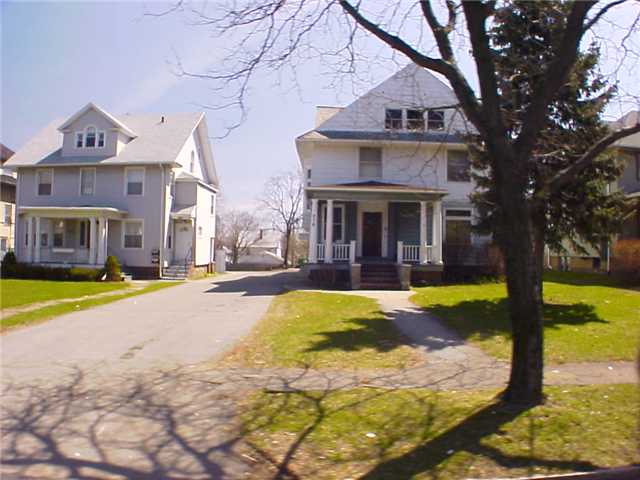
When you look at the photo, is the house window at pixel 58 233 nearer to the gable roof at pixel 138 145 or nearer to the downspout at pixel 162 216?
the gable roof at pixel 138 145

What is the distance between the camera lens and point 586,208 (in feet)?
45.4

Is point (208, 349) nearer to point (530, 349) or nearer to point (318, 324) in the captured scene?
point (318, 324)

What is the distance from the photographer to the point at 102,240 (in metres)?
27.7

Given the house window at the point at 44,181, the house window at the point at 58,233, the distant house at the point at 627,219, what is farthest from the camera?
the house window at the point at 58,233

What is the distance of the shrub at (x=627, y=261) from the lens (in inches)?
768

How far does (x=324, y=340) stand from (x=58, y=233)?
2582 centimetres

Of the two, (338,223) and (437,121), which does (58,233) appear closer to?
(338,223)

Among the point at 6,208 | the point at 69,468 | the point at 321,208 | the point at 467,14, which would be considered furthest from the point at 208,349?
the point at 6,208

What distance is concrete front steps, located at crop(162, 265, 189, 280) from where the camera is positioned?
92.7ft

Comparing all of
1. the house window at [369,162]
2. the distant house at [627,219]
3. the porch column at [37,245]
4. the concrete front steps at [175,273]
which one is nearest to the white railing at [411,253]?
the house window at [369,162]

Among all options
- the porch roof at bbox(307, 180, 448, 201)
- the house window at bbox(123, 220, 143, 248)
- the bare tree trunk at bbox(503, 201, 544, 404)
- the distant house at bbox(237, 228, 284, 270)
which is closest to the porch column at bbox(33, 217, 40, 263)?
the house window at bbox(123, 220, 143, 248)

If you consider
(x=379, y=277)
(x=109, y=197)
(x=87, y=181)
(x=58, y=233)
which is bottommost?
(x=379, y=277)

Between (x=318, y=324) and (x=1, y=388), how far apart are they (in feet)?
20.8

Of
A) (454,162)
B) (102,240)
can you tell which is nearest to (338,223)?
(454,162)
